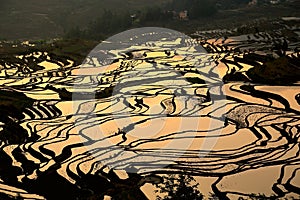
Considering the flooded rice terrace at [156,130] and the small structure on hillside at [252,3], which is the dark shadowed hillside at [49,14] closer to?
the small structure on hillside at [252,3]

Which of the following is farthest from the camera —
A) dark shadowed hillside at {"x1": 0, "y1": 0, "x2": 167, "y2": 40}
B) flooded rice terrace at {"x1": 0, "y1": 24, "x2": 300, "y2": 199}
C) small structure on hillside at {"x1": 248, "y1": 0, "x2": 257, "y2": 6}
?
small structure on hillside at {"x1": 248, "y1": 0, "x2": 257, "y2": 6}

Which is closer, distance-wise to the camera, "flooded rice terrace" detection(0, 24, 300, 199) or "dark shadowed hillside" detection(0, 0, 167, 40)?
"flooded rice terrace" detection(0, 24, 300, 199)

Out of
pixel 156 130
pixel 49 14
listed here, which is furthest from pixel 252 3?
pixel 156 130

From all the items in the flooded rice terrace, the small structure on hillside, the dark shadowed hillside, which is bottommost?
the dark shadowed hillside

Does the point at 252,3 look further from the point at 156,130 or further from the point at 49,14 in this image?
the point at 156,130

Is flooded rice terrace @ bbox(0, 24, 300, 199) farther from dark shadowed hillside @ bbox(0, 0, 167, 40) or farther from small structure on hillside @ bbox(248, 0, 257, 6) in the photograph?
small structure on hillside @ bbox(248, 0, 257, 6)

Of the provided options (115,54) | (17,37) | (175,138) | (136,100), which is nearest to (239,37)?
(115,54)

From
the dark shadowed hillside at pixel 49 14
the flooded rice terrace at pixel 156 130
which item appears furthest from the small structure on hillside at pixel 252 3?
the flooded rice terrace at pixel 156 130

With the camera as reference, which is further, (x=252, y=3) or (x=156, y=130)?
(x=252, y=3)

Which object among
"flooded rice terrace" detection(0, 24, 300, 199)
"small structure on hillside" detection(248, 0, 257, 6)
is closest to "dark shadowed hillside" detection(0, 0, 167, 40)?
"small structure on hillside" detection(248, 0, 257, 6)
